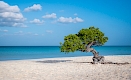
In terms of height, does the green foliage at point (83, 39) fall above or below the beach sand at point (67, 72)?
above

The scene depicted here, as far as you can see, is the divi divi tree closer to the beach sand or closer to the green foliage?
the green foliage

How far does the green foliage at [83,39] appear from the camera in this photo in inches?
888

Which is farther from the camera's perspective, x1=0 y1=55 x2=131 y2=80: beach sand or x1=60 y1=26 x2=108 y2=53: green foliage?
x1=60 y1=26 x2=108 y2=53: green foliage

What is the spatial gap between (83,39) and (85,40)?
313 millimetres

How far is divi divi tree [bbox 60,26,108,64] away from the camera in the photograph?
74.0ft

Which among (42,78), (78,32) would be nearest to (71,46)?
(78,32)

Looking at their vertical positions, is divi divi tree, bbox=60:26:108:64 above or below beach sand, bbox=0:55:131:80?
above

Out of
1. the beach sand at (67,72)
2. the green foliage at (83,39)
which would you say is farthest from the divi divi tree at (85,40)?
the beach sand at (67,72)

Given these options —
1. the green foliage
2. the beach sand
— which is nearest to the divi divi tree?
the green foliage

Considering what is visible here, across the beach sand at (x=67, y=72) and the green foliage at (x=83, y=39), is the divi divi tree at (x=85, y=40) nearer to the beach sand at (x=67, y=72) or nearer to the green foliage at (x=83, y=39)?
the green foliage at (x=83, y=39)

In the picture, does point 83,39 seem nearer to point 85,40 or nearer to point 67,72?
point 85,40

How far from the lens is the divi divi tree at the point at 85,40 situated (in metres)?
22.6

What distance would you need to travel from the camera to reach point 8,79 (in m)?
13.5

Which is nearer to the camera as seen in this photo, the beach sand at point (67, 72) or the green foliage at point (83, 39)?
the beach sand at point (67, 72)
